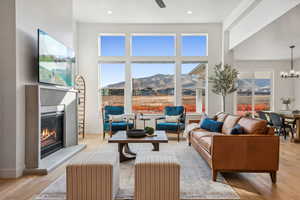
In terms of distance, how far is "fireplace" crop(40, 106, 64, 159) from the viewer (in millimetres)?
4262

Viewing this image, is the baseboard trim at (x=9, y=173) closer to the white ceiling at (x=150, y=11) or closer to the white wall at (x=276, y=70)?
the white ceiling at (x=150, y=11)

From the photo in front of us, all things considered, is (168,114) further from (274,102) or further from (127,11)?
(274,102)

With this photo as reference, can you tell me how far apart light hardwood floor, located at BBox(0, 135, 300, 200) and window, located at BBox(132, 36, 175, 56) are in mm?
4912

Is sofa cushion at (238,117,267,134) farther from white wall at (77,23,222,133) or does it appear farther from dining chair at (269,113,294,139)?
white wall at (77,23,222,133)

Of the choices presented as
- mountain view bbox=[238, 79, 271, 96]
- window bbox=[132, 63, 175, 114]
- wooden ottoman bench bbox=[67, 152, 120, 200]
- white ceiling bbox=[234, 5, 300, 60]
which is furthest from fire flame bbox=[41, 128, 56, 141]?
mountain view bbox=[238, 79, 271, 96]

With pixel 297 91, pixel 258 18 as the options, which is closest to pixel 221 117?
pixel 258 18

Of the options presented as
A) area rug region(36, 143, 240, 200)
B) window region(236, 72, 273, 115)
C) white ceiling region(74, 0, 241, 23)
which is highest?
white ceiling region(74, 0, 241, 23)

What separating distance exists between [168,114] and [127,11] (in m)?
3.14

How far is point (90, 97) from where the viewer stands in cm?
776

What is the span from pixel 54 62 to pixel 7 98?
1.22 meters

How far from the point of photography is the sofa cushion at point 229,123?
441 cm

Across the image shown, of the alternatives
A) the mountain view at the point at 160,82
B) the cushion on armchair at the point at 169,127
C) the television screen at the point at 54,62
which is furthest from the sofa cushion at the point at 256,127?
the mountain view at the point at 160,82

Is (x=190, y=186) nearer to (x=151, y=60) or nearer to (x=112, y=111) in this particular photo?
(x=112, y=111)

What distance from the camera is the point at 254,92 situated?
9930mm
